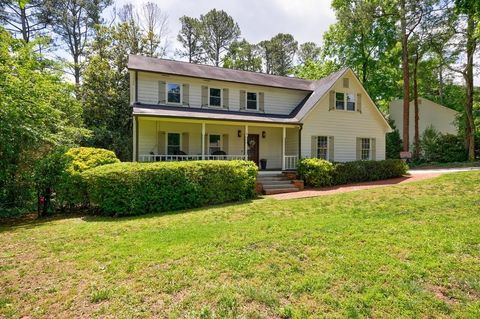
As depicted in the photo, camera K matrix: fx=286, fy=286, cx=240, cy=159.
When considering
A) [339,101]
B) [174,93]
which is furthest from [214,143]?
[339,101]

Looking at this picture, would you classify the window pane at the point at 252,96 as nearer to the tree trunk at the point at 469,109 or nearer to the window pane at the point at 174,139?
the window pane at the point at 174,139

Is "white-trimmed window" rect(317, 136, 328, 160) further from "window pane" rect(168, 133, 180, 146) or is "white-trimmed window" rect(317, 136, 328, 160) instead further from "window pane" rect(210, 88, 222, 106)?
"window pane" rect(168, 133, 180, 146)

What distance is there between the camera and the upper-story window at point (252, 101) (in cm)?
1723

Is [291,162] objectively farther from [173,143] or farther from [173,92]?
[173,92]

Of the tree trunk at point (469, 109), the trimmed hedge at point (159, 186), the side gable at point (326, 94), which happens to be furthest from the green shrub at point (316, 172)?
the tree trunk at point (469, 109)

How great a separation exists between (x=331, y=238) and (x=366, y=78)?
25.7 m

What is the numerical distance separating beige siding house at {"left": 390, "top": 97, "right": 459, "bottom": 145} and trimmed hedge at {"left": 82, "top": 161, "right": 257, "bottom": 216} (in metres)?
23.7

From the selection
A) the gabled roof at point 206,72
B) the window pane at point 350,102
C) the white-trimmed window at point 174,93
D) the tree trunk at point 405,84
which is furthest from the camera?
the tree trunk at point 405,84

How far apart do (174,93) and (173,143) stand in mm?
2756

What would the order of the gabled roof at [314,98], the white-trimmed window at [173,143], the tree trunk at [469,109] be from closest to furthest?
the white-trimmed window at [173,143] → the gabled roof at [314,98] → the tree trunk at [469,109]

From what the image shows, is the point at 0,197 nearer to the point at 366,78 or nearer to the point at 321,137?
the point at 321,137

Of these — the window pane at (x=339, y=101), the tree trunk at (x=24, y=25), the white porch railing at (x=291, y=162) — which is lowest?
the white porch railing at (x=291, y=162)

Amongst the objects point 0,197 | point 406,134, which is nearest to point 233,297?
point 0,197

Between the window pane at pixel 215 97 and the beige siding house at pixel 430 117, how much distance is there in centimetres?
1993
